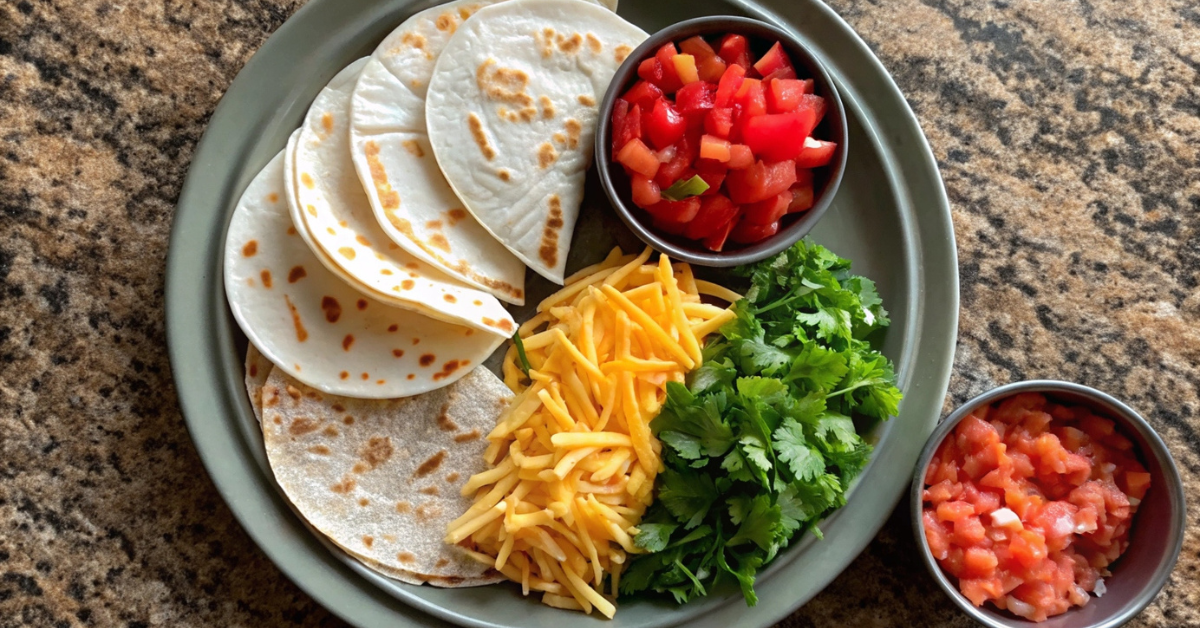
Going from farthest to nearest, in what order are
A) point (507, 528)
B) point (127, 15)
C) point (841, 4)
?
point (841, 4), point (127, 15), point (507, 528)

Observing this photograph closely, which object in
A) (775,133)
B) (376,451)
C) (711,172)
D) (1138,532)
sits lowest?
(1138,532)

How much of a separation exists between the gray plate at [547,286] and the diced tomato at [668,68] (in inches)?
10.2

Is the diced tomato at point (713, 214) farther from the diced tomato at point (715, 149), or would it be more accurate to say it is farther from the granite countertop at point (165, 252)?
the granite countertop at point (165, 252)

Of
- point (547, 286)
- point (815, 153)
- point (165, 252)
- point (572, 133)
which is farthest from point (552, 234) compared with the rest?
point (165, 252)

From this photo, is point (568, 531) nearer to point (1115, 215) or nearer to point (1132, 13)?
point (1115, 215)

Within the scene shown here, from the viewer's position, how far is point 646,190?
Result: 79.1 inches

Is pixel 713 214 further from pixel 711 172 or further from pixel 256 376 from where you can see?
pixel 256 376

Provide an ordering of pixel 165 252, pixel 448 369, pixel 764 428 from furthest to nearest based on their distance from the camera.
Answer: pixel 165 252, pixel 448 369, pixel 764 428

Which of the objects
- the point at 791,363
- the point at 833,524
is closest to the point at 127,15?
the point at 791,363

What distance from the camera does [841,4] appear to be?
2.47 metres

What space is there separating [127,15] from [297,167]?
2.72ft

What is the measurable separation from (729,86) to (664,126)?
0.20 metres

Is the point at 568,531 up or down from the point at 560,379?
down

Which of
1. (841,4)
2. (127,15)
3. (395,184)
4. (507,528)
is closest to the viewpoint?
(507,528)
